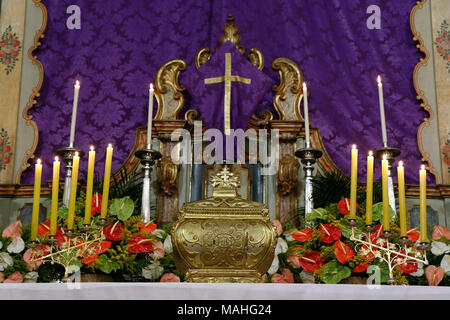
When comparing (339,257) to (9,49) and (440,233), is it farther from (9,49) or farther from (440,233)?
(9,49)

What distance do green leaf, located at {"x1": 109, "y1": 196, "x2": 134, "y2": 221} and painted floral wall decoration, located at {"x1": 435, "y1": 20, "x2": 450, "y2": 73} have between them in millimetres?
2793

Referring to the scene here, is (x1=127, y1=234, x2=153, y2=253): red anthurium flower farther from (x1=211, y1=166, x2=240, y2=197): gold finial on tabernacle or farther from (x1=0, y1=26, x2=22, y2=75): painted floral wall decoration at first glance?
(x1=0, y1=26, x2=22, y2=75): painted floral wall decoration

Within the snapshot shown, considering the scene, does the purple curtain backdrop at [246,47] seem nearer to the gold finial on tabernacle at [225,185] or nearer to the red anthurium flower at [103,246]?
the red anthurium flower at [103,246]

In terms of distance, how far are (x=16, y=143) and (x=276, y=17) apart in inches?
83.9

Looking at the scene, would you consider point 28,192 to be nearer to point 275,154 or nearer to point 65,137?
point 65,137

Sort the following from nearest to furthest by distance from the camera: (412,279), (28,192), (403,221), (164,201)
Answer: (403,221), (412,279), (164,201), (28,192)

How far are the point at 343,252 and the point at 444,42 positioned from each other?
8.65ft

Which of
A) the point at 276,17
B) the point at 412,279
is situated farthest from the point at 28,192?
the point at 412,279

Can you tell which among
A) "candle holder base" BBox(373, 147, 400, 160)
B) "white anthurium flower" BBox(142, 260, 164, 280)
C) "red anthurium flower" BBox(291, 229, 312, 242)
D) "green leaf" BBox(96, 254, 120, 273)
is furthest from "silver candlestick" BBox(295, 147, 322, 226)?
"green leaf" BBox(96, 254, 120, 273)

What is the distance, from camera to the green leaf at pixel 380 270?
2.48 metres

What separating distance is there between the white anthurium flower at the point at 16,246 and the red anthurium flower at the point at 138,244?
553 millimetres

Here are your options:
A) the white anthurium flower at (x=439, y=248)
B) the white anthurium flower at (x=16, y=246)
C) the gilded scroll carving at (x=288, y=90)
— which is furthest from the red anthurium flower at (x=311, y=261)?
the gilded scroll carving at (x=288, y=90)

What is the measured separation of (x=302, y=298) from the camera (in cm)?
155

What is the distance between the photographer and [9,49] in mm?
4629
